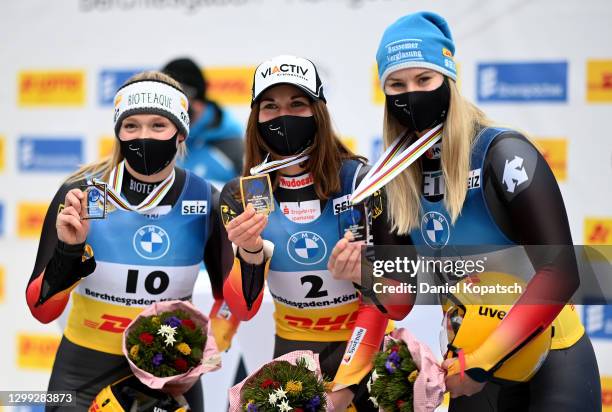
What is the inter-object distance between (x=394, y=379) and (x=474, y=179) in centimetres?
66

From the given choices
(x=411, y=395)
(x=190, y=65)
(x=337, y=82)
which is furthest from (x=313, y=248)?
(x=190, y=65)

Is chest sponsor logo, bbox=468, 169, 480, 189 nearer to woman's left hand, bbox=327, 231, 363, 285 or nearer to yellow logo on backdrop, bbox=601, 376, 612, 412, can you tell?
woman's left hand, bbox=327, 231, 363, 285

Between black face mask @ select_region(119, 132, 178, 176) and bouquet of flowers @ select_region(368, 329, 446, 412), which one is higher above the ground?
black face mask @ select_region(119, 132, 178, 176)

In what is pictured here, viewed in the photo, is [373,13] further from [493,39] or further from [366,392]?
[366,392]

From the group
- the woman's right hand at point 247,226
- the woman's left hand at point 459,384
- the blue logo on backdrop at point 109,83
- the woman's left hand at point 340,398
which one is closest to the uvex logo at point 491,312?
the woman's left hand at point 459,384

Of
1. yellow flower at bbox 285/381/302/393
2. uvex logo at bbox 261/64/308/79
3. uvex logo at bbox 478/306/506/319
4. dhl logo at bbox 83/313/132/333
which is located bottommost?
yellow flower at bbox 285/381/302/393

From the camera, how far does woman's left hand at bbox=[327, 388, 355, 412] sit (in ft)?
7.95

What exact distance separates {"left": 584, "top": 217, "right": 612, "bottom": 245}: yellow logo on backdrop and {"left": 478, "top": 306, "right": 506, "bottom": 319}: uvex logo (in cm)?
293

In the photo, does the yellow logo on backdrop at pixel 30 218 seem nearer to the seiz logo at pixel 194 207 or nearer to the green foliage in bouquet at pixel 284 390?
the seiz logo at pixel 194 207

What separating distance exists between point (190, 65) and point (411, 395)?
4.02m

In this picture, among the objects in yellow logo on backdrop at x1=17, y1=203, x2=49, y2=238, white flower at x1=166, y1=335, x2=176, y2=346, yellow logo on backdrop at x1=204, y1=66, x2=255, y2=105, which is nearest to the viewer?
white flower at x1=166, y1=335, x2=176, y2=346

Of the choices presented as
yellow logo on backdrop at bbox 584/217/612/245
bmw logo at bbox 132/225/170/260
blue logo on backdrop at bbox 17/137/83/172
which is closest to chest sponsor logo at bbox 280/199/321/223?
bmw logo at bbox 132/225/170/260

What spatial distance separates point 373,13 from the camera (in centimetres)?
524

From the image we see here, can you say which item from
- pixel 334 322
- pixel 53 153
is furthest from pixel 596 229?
pixel 53 153
